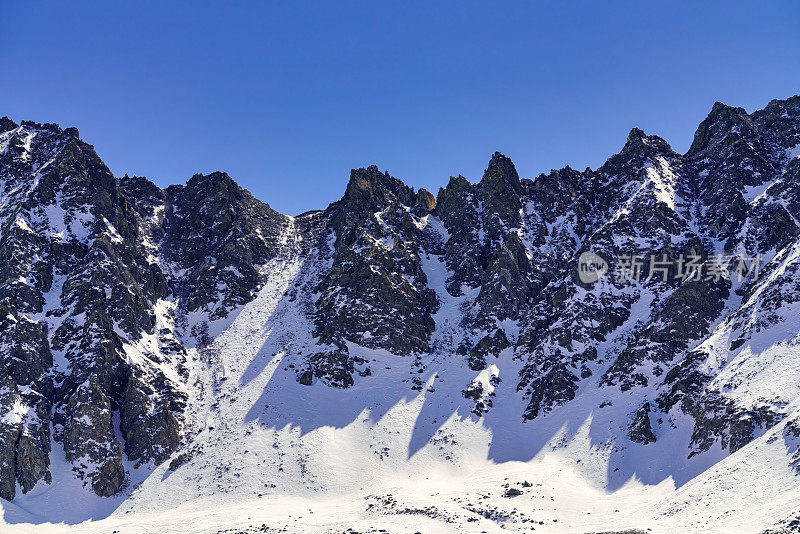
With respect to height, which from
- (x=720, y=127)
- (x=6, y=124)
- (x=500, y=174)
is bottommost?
(x=720, y=127)

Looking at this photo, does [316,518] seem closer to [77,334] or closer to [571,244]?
[77,334]

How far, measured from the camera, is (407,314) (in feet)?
274

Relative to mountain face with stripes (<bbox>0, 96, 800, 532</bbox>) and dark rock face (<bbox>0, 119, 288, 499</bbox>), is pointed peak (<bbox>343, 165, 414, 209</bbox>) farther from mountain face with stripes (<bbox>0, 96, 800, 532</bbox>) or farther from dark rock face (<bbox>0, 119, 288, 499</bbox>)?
dark rock face (<bbox>0, 119, 288, 499</bbox>)

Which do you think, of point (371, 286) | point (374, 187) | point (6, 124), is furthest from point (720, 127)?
point (6, 124)

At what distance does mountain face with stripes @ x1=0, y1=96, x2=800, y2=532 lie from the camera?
184 ft

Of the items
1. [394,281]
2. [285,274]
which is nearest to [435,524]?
[394,281]

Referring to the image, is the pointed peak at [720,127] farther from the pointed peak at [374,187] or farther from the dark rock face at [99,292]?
the dark rock face at [99,292]

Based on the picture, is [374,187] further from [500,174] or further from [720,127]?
[720,127]

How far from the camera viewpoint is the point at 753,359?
2114 inches

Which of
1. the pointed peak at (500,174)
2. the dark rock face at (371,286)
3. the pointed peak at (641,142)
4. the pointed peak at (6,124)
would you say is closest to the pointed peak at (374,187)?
the dark rock face at (371,286)

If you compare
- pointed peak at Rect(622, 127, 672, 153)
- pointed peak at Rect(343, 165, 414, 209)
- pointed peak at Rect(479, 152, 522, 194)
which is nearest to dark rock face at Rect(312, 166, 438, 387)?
pointed peak at Rect(343, 165, 414, 209)

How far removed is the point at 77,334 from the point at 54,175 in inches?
1407

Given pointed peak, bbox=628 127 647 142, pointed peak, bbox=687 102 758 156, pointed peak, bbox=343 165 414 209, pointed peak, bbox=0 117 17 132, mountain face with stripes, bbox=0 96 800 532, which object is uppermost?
pointed peak, bbox=0 117 17 132

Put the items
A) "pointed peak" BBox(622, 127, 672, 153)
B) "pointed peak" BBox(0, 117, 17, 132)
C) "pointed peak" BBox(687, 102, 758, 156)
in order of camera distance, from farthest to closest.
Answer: "pointed peak" BBox(622, 127, 672, 153) → "pointed peak" BBox(0, 117, 17, 132) → "pointed peak" BBox(687, 102, 758, 156)
